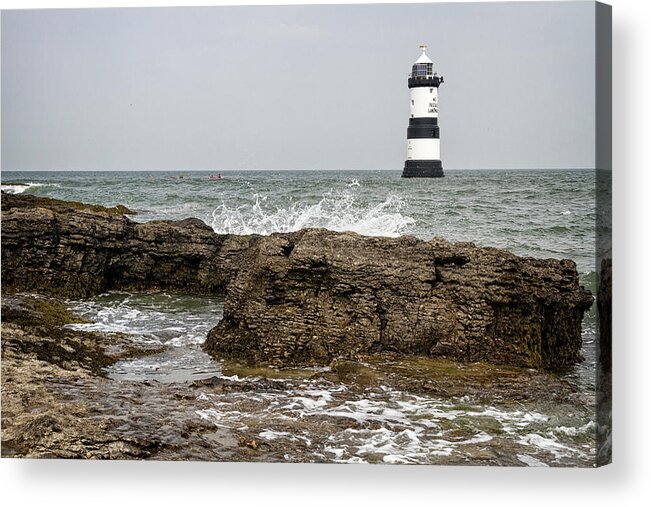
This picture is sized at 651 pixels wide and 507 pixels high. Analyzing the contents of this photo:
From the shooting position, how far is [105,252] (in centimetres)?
971

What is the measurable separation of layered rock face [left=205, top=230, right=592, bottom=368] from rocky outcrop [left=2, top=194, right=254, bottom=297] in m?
0.70

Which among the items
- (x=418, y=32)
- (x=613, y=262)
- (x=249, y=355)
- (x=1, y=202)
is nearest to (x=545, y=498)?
(x=613, y=262)

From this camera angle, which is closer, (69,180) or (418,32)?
(418,32)

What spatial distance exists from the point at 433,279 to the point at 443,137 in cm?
120

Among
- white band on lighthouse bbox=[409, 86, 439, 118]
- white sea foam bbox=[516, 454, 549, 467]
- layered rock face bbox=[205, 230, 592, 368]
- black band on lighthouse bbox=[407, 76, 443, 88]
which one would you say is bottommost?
white sea foam bbox=[516, 454, 549, 467]

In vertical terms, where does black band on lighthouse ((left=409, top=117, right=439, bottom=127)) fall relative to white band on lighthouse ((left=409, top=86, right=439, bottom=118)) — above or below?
below

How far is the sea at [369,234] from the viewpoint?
770 cm

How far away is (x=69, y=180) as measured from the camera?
9117mm

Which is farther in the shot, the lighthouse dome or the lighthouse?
the lighthouse

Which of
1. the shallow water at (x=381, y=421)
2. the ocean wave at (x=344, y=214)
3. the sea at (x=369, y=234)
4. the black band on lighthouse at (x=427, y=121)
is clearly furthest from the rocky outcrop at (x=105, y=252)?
the black band on lighthouse at (x=427, y=121)

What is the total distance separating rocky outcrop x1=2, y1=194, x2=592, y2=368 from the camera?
8352mm

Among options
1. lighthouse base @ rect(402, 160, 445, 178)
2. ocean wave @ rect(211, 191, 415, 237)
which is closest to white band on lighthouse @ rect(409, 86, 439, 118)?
lighthouse base @ rect(402, 160, 445, 178)

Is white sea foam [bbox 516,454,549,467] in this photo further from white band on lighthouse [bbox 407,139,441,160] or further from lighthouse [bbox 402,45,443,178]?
white band on lighthouse [bbox 407,139,441,160]

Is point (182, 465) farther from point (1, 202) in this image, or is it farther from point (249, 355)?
point (1, 202)
